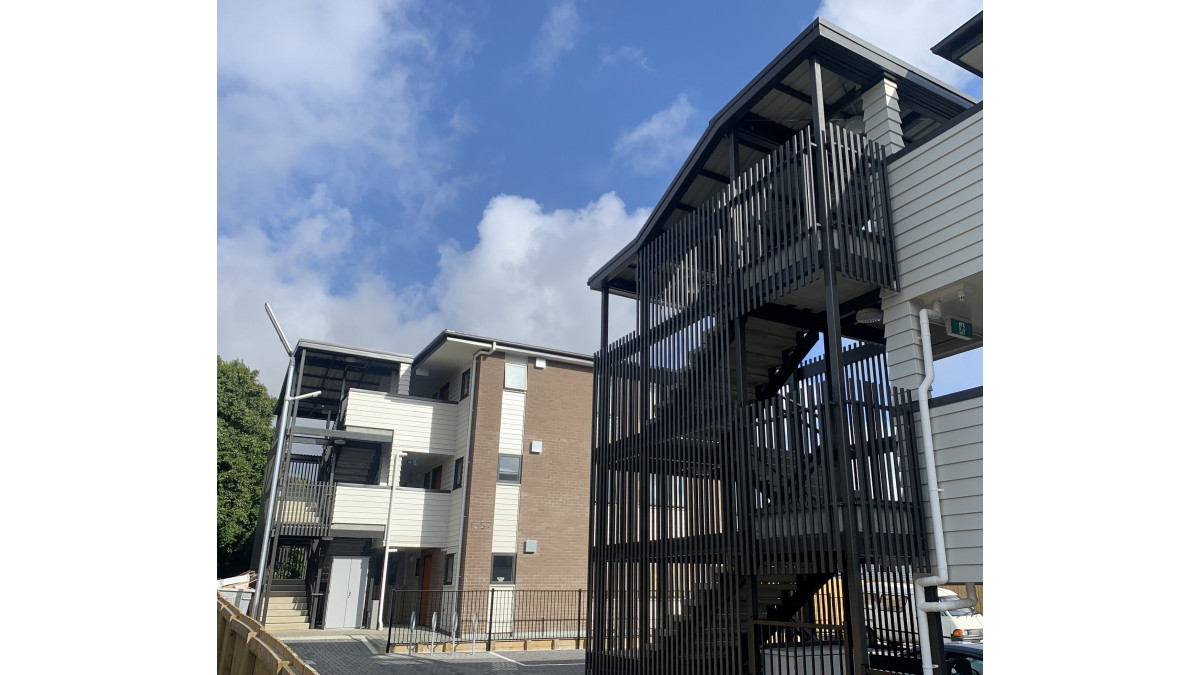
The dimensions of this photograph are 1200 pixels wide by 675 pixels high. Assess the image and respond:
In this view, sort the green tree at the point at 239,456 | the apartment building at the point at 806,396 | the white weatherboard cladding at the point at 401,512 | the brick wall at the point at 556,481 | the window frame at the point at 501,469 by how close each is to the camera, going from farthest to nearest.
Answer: the green tree at the point at 239,456 → the window frame at the point at 501,469 → the brick wall at the point at 556,481 → the white weatherboard cladding at the point at 401,512 → the apartment building at the point at 806,396

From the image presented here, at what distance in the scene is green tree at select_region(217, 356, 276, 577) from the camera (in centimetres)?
3316

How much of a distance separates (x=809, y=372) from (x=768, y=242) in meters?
3.19

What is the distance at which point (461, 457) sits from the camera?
84.3ft

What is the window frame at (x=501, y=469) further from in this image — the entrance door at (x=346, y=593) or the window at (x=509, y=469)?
the entrance door at (x=346, y=593)

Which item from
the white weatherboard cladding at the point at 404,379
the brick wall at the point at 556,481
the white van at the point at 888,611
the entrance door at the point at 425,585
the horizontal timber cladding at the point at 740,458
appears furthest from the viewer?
the white weatherboard cladding at the point at 404,379

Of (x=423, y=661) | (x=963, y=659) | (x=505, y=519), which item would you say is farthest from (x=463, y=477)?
(x=963, y=659)

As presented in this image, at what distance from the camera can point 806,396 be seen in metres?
8.61

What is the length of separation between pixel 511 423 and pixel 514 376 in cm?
167

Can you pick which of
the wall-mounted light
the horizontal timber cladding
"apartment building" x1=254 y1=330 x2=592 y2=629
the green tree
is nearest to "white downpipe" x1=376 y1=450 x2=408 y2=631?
"apartment building" x1=254 y1=330 x2=592 y2=629

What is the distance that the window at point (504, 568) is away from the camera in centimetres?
2358

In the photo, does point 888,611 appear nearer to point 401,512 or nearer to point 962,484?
point 962,484

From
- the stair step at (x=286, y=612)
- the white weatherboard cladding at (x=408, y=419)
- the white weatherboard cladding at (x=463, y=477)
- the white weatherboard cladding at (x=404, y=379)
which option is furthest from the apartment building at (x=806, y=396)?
the white weatherboard cladding at (x=404, y=379)

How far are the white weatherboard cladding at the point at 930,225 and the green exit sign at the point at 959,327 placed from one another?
0.58m
